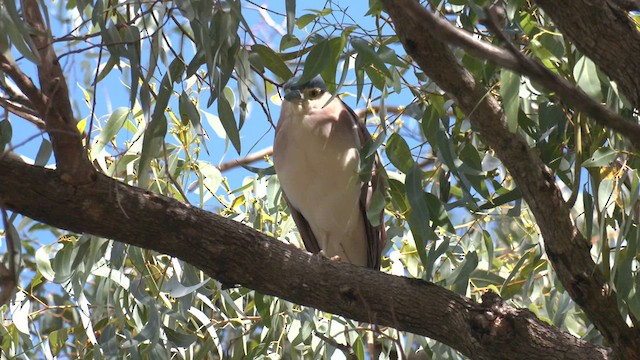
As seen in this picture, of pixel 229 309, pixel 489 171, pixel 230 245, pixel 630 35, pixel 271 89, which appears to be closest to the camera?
pixel 630 35

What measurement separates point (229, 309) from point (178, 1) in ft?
3.95

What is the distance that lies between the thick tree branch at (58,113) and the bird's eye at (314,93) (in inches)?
51.9

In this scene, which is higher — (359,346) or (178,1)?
(178,1)

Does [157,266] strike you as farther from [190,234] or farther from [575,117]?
[575,117]

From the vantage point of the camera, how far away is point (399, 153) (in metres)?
2.15

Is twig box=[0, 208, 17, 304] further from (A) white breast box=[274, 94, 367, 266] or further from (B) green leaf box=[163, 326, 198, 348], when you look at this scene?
(A) white breast box=[274, 94, 367, 266]

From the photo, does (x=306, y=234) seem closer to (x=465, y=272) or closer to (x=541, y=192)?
(x=465, y=272)

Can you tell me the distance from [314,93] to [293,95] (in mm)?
154

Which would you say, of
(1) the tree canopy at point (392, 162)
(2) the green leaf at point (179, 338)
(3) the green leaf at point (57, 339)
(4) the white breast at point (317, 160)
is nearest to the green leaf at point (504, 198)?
(1) the tree canopy at point (392, 162)

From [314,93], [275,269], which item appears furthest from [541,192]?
[314,93]

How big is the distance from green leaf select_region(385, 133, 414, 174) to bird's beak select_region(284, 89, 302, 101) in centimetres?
88

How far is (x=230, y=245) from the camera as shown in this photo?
6.59 feet

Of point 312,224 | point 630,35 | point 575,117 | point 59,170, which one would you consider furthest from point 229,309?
point 630,35

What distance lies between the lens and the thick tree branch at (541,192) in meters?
1.84
